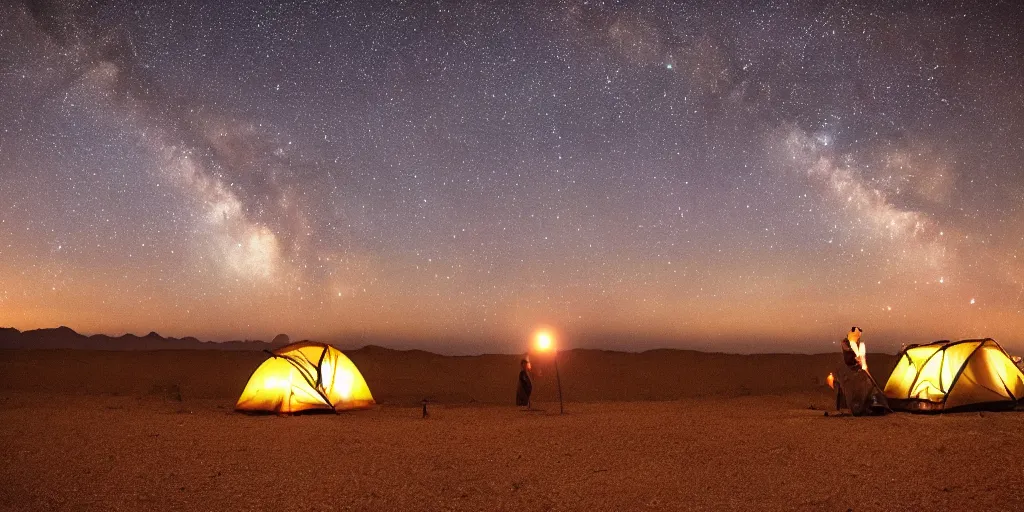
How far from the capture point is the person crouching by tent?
15.9m

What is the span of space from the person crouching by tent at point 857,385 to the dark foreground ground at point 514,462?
729 mm

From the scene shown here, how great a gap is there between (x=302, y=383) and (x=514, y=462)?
931cm

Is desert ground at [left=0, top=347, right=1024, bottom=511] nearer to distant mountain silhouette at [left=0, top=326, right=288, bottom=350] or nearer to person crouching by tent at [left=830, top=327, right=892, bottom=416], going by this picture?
person crouching by tent at [left=830, top=327, right=892, bottom=416]

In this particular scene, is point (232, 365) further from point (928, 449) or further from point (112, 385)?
point (928, 449)

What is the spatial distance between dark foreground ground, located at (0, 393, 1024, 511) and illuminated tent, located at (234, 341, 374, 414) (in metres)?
1.21

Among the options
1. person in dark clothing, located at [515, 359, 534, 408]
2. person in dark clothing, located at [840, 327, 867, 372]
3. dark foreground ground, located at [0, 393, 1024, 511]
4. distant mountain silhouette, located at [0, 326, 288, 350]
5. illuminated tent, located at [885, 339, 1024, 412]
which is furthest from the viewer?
distant mountain silhouette, located at [0, 326, 288, 350]

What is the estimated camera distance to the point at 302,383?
59.5ft

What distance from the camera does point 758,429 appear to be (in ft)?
45.5

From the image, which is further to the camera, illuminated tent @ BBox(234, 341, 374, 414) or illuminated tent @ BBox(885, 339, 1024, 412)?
illuminated tent @ BBox(234, 341, 374, 414)

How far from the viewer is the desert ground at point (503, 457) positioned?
826 centimetres

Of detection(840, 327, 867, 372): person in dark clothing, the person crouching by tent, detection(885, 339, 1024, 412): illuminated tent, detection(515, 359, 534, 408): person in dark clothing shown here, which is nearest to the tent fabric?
the person crouching by tent

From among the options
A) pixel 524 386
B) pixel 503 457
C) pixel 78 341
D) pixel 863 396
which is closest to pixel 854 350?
pixel 863 396

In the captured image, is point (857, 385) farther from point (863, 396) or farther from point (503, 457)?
point (503, 457)

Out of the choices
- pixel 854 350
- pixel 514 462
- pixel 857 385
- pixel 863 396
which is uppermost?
pixel 854 350
